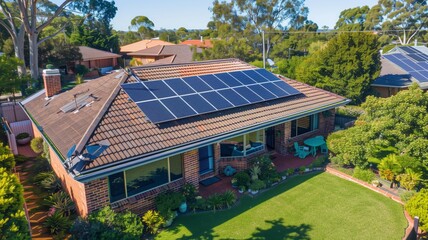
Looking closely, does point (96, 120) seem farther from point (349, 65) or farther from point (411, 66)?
point (411, 66)

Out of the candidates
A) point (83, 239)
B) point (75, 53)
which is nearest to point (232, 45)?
point (75, 53)

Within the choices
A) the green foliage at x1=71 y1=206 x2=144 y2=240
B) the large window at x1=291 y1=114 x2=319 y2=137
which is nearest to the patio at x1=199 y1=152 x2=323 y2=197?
the large window at x1=291 y1=114 x2=319 y2=137

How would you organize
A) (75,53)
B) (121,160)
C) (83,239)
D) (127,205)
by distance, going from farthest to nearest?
1. (75,53)
2. (127,205)
3. (121,160)
4. (83,239)

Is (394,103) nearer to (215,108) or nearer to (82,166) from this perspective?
(215,108)

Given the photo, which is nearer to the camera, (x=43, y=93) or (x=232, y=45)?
(x=43, y=93)

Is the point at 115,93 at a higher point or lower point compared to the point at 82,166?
higher

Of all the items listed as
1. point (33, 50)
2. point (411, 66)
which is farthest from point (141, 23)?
point (411, 66)

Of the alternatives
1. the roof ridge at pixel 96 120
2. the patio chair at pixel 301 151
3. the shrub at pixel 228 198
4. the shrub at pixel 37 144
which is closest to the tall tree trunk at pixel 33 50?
the shrub at pixel 37 144
